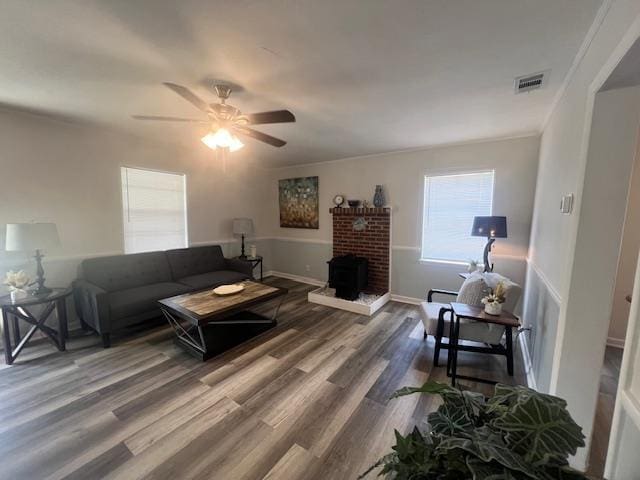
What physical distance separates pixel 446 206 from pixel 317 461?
3.39 meters

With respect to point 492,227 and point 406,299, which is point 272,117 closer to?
point 492,227

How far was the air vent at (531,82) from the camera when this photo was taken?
183cm

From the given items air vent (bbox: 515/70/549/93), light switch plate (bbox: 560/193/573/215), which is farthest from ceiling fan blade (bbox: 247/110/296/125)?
light switch plate (bbox: 560/193/573/215)

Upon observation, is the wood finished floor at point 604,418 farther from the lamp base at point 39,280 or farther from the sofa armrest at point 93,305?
the lamp base at point 39,280

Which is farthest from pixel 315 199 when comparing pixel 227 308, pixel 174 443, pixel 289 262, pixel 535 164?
pixel 174 443

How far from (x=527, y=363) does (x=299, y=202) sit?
4.08 m

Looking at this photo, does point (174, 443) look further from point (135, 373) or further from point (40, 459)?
point (135, 373)

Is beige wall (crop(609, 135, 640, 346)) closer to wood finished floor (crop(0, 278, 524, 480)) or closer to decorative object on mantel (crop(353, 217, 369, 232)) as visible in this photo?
wood finished floor (crop(0, 278, 524, 480))

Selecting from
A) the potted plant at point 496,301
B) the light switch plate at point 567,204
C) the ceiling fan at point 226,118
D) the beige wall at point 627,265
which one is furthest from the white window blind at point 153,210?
the beige wall at point 627,265

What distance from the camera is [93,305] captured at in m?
2.61

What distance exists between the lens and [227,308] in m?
2.55

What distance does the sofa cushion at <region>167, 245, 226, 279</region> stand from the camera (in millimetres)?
3746

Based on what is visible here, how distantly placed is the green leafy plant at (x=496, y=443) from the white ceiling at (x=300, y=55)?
1.66 metres

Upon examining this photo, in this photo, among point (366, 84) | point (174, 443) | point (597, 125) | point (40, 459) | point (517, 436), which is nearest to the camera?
point (517, 436)
